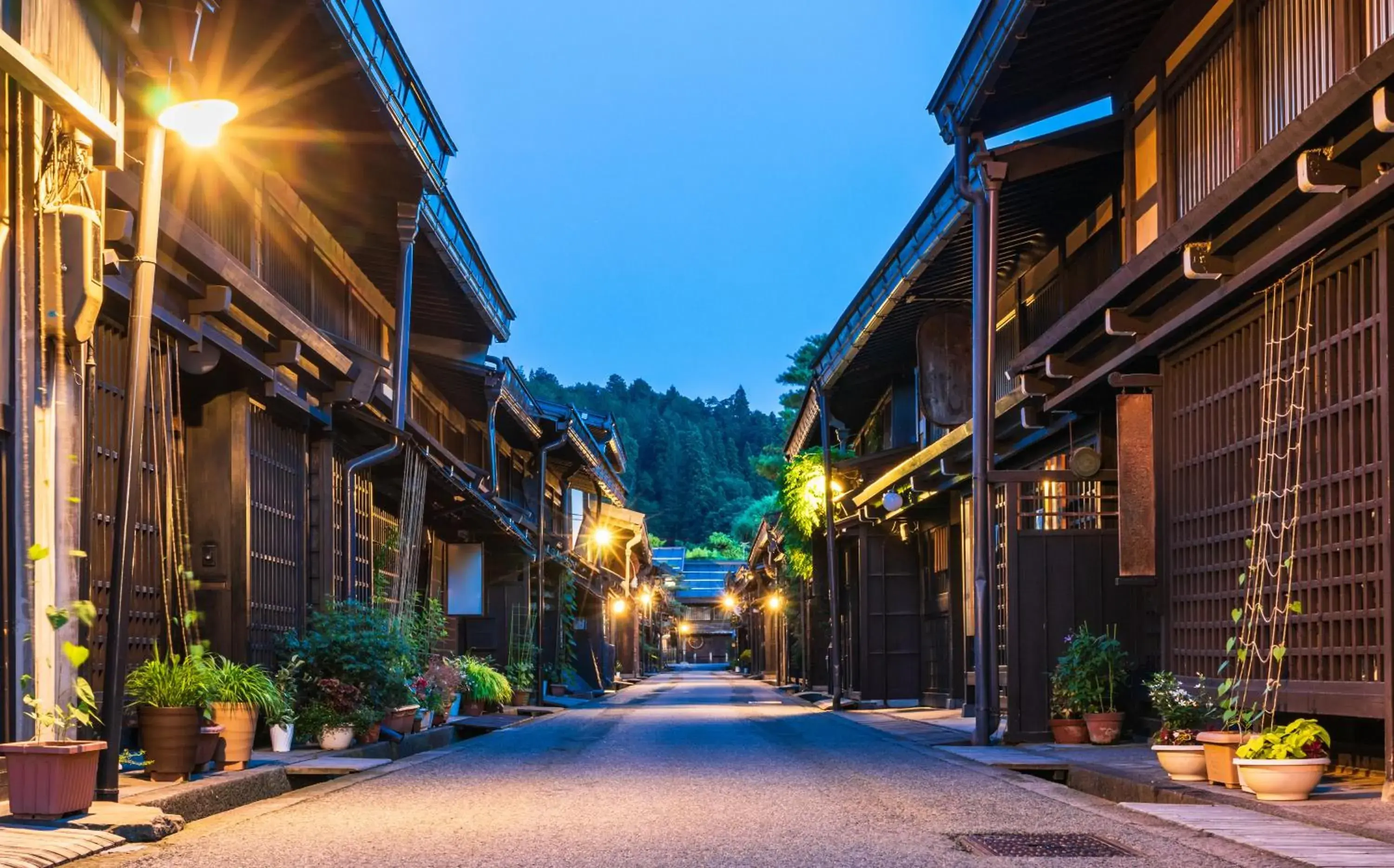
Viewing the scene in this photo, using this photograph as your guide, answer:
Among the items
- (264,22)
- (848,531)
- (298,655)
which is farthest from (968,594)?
(264,22)

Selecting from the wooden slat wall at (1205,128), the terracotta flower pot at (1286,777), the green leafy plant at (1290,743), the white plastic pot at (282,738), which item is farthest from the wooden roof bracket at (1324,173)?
the white plastic pot at (282,738)

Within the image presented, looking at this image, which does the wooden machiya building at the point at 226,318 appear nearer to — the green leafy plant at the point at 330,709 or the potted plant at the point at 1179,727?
the green leafy plant at the point at 330,709

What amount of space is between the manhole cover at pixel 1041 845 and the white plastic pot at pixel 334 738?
8.89 metres

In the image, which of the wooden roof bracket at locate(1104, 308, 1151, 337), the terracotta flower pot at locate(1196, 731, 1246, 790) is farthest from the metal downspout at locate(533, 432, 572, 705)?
the terracotta flower pot at locate(1196, 731, 1246, 790)

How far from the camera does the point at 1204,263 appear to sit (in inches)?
504

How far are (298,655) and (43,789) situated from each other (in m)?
7.68

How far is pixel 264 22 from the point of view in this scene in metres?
13.6

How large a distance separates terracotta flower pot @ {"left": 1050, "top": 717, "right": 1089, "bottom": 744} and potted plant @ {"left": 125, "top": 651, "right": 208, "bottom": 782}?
9299 mm

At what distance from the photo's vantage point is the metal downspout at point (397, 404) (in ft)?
65.0

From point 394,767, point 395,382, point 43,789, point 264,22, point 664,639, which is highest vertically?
point 264,22

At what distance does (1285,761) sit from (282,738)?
9689 mm

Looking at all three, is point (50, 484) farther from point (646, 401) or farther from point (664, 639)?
point (646, 401)

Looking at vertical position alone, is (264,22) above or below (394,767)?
above

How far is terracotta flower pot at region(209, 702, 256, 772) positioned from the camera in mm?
12852
